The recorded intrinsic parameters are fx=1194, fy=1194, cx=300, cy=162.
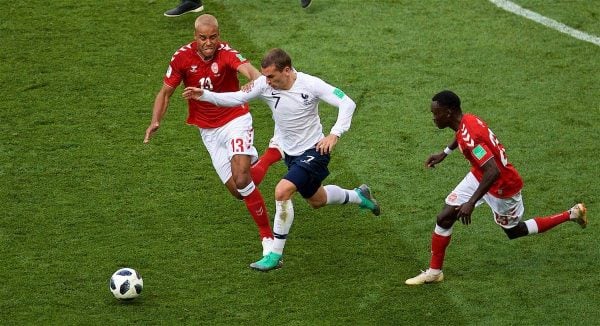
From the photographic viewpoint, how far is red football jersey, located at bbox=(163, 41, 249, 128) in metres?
11.4

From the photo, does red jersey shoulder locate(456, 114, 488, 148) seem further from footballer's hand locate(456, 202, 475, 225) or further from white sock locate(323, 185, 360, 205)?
white sock locate(323, 185, 360, 205)

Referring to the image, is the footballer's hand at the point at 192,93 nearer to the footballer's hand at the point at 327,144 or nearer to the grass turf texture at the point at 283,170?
the footballer's hand at the point at 327,144

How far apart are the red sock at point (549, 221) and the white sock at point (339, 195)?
1.80 metres

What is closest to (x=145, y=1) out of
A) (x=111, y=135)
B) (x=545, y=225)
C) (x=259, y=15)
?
(x=259, y=15)

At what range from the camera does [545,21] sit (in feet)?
52.4

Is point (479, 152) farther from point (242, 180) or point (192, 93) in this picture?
point (192, 93)

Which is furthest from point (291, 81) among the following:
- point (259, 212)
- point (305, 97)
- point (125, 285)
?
point (125, 285)

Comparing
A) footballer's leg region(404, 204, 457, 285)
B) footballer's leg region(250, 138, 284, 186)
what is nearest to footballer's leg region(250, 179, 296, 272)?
footballer's leg region(250, 138, 284, 186)

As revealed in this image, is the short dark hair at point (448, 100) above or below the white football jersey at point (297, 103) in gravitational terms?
above

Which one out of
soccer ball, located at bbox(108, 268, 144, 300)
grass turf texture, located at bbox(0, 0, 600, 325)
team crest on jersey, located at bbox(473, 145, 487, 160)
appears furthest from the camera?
grass turf texture, located at bbox(0, 0, 600, 325)

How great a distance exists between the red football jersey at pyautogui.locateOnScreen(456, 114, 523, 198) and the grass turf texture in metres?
0.85

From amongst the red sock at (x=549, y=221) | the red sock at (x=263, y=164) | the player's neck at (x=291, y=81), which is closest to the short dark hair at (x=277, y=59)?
the player's neck at (x=291, y=81)

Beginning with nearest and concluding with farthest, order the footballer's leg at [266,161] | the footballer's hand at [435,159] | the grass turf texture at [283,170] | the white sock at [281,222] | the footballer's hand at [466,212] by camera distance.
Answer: the footballer's hand at [466,212] < the grass turf texture at [283,170] < the white sock at [281,222] < the footballer's hand at [435,159] < the footballer's leg at [266,161]

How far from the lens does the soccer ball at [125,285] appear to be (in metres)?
10.1
